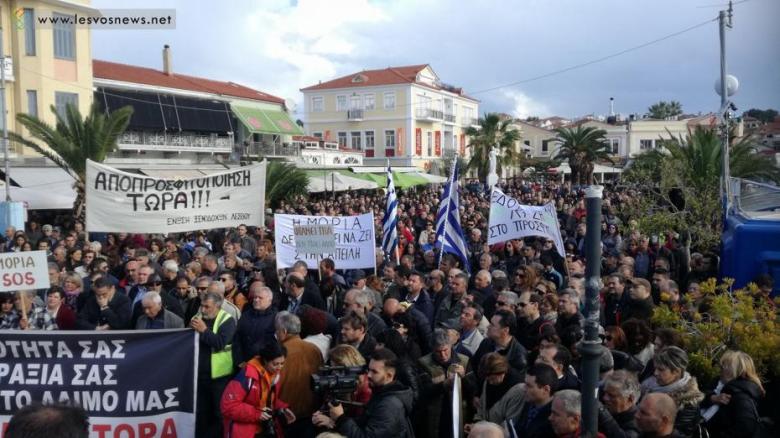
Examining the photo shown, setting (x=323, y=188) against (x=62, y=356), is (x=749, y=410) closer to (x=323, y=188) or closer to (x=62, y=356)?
(x=62, y=356)

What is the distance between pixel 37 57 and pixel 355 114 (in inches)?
1569

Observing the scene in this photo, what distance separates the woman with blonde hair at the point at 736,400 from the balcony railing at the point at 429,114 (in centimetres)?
6288

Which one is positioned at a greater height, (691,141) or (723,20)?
(723,20)

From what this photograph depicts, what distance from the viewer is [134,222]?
9.88 metres

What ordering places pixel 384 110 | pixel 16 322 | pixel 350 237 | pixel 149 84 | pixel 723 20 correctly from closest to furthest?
pixel 16 322
pixel 350 237
pixel 723 20
pixel 149 84
pixel 384 110

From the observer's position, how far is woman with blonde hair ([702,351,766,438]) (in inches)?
Result: 184

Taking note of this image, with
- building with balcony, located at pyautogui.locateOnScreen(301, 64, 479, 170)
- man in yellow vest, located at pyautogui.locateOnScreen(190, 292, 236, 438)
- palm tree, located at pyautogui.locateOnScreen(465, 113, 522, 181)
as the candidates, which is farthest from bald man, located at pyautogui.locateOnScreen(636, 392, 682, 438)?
building with balcony, located at pyautogui.locateOnScreen(301, 64, 479, 170)

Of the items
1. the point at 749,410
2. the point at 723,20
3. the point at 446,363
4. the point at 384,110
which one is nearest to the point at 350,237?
the point at 446,363

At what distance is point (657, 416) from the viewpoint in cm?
397

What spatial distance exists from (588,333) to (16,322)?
20.6 feet

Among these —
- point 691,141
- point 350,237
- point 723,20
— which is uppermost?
point 723,20

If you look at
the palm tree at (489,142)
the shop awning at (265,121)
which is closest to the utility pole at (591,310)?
the shop awning at (265,121)

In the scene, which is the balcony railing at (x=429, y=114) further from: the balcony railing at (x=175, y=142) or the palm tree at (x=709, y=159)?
the palm tree at (x=709, y=159)

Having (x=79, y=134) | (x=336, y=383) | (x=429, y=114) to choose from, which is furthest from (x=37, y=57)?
(x=429, y=114)
